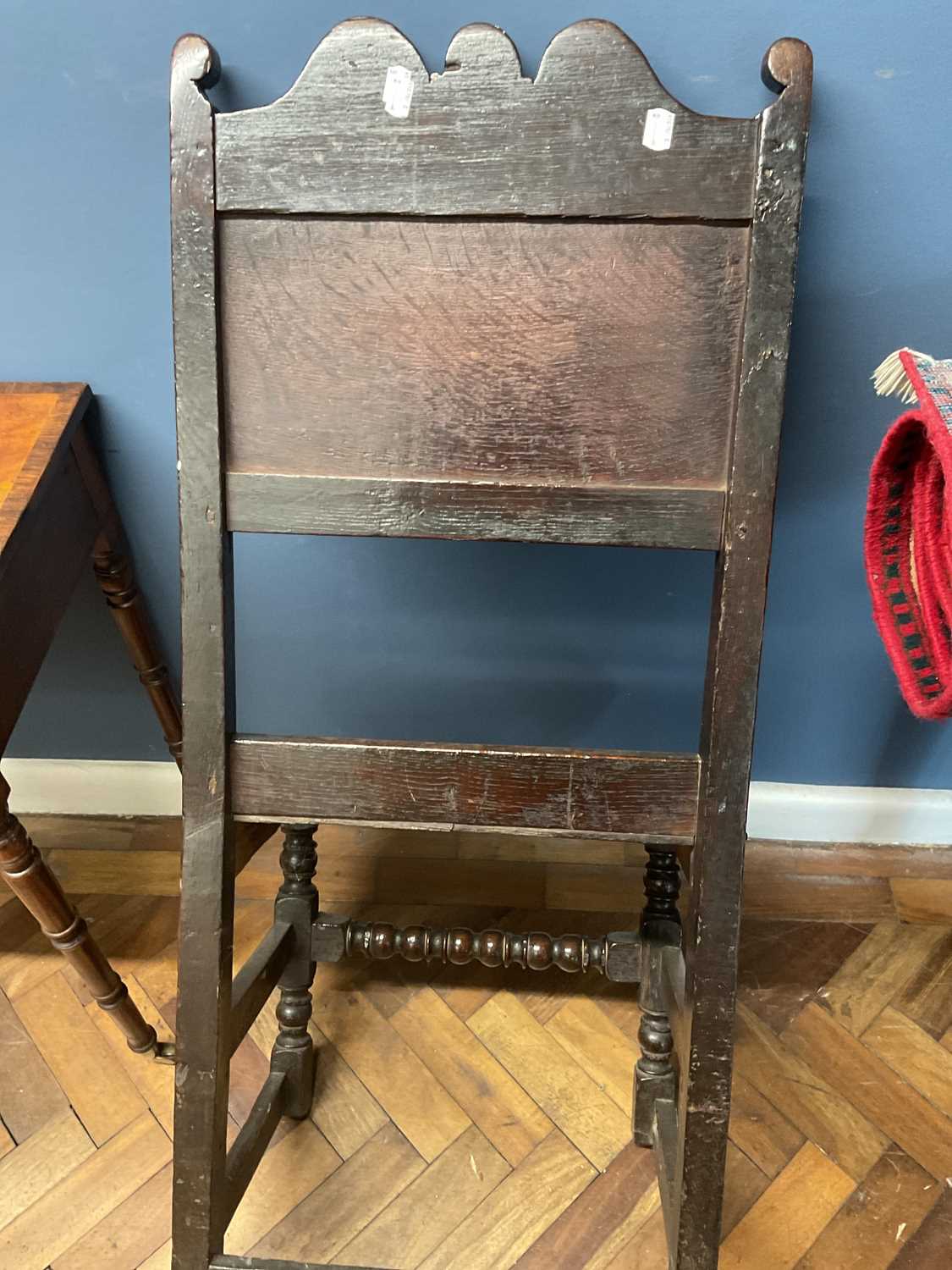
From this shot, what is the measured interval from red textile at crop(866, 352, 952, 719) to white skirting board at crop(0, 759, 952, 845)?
54 cm

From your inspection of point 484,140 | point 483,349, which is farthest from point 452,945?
point 484,140

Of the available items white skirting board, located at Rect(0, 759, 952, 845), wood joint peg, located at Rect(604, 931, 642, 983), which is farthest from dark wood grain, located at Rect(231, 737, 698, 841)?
white skirting board, located at Rect(0, 759, 952, 845)

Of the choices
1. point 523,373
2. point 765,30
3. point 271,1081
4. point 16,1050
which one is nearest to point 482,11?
point 765,30

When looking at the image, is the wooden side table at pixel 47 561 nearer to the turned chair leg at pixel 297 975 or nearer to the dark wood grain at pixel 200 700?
the turned chair leg at pixel 297 975

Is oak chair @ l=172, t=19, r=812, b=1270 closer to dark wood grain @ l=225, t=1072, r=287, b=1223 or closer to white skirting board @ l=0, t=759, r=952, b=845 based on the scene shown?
dark wood grain @ l=225, t=1072, r=287, b=1223

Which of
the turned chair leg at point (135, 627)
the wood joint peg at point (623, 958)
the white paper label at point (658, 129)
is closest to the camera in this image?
the white paper label at point (658, 129)

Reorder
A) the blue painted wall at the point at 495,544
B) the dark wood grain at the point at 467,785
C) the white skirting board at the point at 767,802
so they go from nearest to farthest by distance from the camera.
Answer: the dark wood grain at the point at 467,785 → the blue painted wall at the point at 495,544 → the white skirting board at the point at 767,802

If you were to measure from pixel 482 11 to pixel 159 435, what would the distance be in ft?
1.86

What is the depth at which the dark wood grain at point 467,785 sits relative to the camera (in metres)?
0.79

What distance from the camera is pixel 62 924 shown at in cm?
105

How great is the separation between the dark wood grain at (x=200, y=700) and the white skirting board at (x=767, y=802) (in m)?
0.62

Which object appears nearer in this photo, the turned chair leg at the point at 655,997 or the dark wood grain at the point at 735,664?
the dark wood grain at the point at 735,664

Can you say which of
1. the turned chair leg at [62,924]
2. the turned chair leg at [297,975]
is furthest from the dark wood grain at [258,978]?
the turned chair leg at [62,924]

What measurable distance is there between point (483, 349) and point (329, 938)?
67cm
